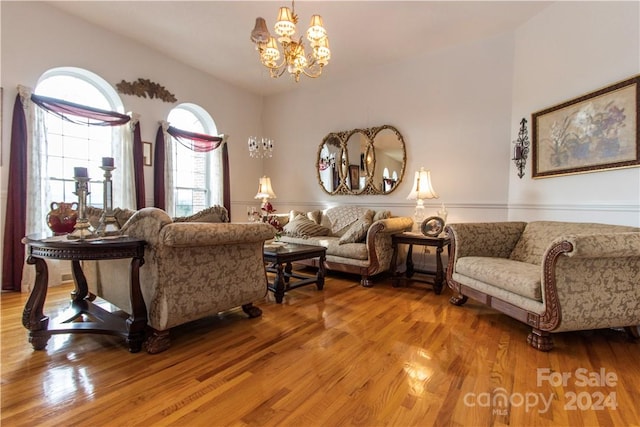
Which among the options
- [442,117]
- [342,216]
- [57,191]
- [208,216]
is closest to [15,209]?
[57,191]

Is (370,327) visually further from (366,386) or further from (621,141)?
(621,141)

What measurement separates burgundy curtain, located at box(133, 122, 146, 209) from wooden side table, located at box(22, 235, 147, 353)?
7.21 feet

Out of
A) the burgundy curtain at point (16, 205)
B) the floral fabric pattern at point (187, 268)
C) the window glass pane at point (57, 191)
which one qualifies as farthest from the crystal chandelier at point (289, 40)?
the window glass pane at point (57, 191)

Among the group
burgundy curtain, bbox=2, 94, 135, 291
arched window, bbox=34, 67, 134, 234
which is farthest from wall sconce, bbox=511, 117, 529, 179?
burgundy curtain, bbox=2, 94, 135, 291

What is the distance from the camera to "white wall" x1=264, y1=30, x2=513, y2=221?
3797 millimetres

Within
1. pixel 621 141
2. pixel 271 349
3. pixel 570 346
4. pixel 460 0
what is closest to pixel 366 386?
pixel 271 349

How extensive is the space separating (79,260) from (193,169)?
3.50 meters

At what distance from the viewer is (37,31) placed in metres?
3.35

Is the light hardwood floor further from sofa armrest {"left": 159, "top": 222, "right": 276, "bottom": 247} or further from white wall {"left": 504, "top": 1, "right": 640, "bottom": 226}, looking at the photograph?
white wall {"left": 504, "top": 1, "right": 640, "bottom": 226}

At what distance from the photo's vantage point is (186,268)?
6.59ft

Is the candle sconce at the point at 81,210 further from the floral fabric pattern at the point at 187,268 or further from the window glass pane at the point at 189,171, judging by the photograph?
the window glass pane at the point at 189,171

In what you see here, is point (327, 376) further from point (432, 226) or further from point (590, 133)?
point (590, 133)

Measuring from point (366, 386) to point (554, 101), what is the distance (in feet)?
10.9

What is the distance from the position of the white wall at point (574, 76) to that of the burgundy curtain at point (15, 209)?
534cm
